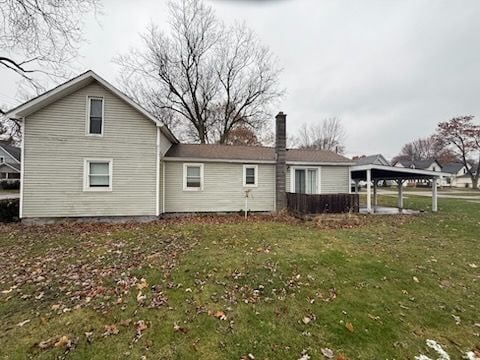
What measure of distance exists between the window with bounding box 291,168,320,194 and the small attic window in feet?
33.7

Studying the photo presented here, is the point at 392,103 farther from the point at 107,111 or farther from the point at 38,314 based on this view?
the point at 38,314

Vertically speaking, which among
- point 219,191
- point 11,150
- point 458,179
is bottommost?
point 219,191

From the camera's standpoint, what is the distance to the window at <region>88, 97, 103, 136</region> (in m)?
10.8

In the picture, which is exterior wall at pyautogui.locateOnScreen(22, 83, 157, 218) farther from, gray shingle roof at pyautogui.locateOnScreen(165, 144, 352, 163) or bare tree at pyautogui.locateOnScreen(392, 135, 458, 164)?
bare tree at pyautogui.locateOnScreen(392, 135, 458, 164)

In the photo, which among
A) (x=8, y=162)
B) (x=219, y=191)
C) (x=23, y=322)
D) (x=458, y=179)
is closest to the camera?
(x=23, y=322)

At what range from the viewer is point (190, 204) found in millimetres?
12719

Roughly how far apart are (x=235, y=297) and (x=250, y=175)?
31.7 ft

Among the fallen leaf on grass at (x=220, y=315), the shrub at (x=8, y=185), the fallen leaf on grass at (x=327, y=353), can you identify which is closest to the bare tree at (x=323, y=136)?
the shrub at (x=8, y=185)

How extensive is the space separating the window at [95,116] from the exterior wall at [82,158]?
0.69ft

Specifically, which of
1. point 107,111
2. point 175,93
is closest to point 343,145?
point 175,93

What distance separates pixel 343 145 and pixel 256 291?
154 ft

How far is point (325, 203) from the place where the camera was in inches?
447

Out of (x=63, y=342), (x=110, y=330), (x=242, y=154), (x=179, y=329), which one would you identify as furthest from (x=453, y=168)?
(x=63, y=342)

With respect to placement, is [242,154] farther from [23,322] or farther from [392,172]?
[23,322]
